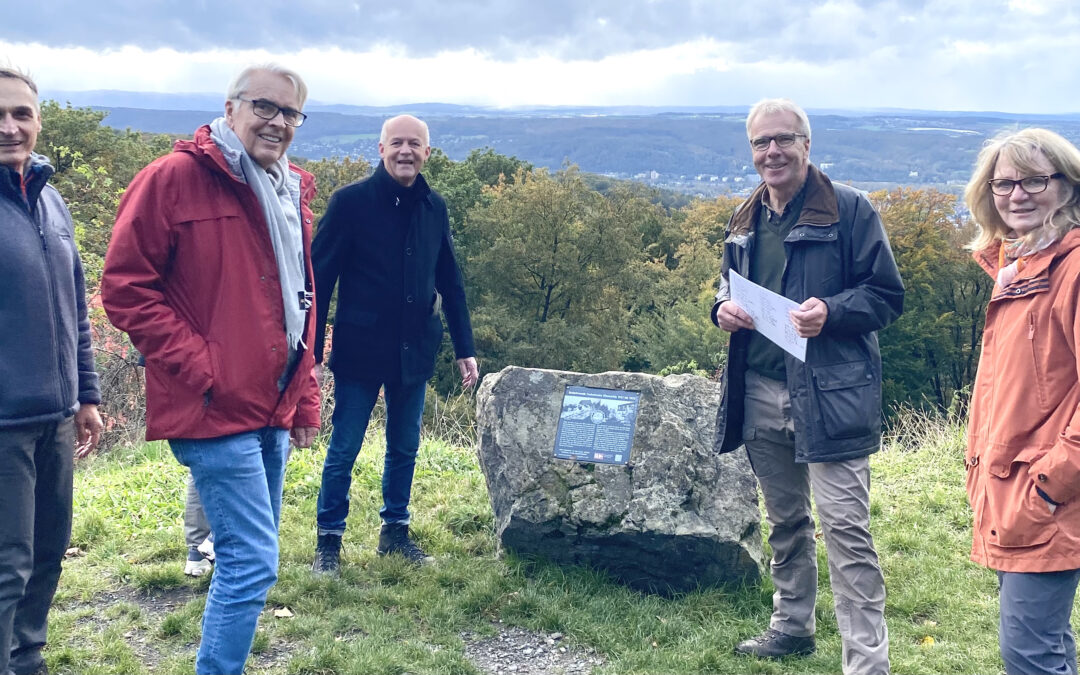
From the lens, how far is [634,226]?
39438mm

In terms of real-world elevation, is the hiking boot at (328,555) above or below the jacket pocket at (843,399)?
below

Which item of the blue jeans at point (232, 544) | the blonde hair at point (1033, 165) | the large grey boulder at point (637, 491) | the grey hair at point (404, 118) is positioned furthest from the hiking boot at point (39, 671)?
the blonde hair at point (1033, 165)

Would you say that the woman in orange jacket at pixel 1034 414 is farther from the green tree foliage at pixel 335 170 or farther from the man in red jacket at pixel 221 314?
the green tree foliage at pixel 335 170

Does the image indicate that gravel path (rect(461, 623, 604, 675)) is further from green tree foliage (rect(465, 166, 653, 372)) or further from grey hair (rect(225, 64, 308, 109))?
green tree foliage (rect(465, 166, 653, 372))

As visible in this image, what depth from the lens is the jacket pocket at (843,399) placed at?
348cm

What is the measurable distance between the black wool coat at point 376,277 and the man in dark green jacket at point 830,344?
1.79 m

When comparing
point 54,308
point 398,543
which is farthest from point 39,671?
point 398,543

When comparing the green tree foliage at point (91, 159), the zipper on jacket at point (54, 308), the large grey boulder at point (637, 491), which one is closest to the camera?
the zipper on jacket at point (54, 308)

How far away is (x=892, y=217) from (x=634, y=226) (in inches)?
491

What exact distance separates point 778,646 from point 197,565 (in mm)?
3175

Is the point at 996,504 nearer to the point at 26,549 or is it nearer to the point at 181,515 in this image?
the point at 26,549

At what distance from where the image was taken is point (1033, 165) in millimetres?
2656

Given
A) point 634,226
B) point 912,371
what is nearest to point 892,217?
point 912,371

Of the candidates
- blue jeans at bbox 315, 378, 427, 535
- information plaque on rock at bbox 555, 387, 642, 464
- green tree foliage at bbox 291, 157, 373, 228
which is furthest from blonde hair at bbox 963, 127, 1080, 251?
green tree foliage at bbox 291, 157, 373, 228
